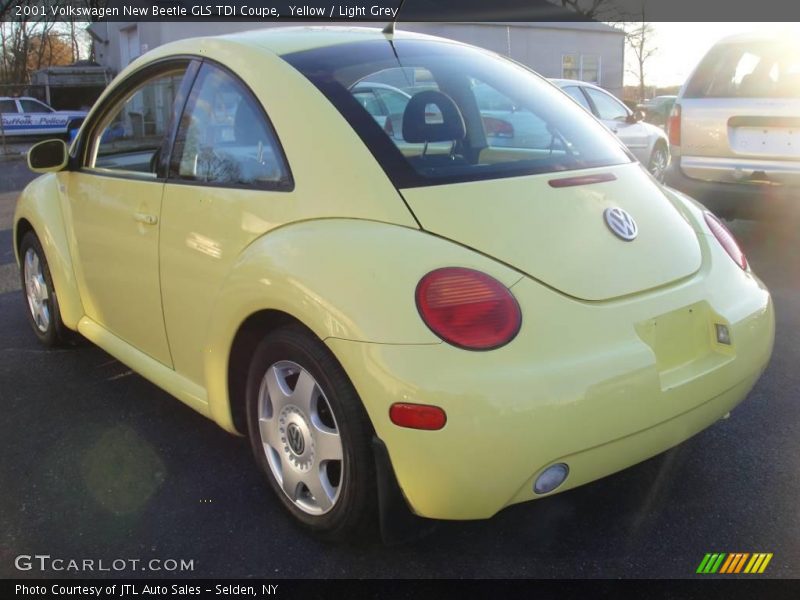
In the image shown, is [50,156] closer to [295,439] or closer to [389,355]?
[295,439]

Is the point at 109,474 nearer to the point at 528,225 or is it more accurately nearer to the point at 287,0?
the point at 528,225

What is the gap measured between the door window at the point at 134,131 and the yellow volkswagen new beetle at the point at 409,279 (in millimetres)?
51

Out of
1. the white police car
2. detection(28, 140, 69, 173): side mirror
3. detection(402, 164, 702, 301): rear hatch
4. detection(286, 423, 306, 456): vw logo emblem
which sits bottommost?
detection(286, 423, 306, 456): vw logo emblem

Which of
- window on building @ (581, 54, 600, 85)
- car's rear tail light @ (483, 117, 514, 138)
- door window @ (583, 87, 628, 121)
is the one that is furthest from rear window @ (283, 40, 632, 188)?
window on building @ (581, 54, 600, 85)

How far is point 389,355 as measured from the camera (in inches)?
80.5

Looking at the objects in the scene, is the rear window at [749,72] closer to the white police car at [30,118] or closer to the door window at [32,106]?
the white police car at [30,118]

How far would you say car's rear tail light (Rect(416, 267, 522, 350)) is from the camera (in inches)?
81.0

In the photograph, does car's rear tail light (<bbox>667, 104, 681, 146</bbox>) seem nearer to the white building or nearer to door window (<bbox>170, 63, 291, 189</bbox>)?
door window (<bbox>170, 63, 291, 189</bbox>)

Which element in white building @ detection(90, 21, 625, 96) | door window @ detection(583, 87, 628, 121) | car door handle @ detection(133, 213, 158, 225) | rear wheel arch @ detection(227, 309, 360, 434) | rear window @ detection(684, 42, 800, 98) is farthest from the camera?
white building @ detection(90, 21, 625, 96)

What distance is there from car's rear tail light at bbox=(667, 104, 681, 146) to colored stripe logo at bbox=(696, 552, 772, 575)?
4725 mm

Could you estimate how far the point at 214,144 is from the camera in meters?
2.86

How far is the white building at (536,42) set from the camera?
1070 inches

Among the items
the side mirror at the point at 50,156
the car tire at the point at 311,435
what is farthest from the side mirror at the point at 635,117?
the car tire at the point at 311,435

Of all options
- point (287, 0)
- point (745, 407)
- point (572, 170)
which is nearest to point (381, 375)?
point (572, 170)
